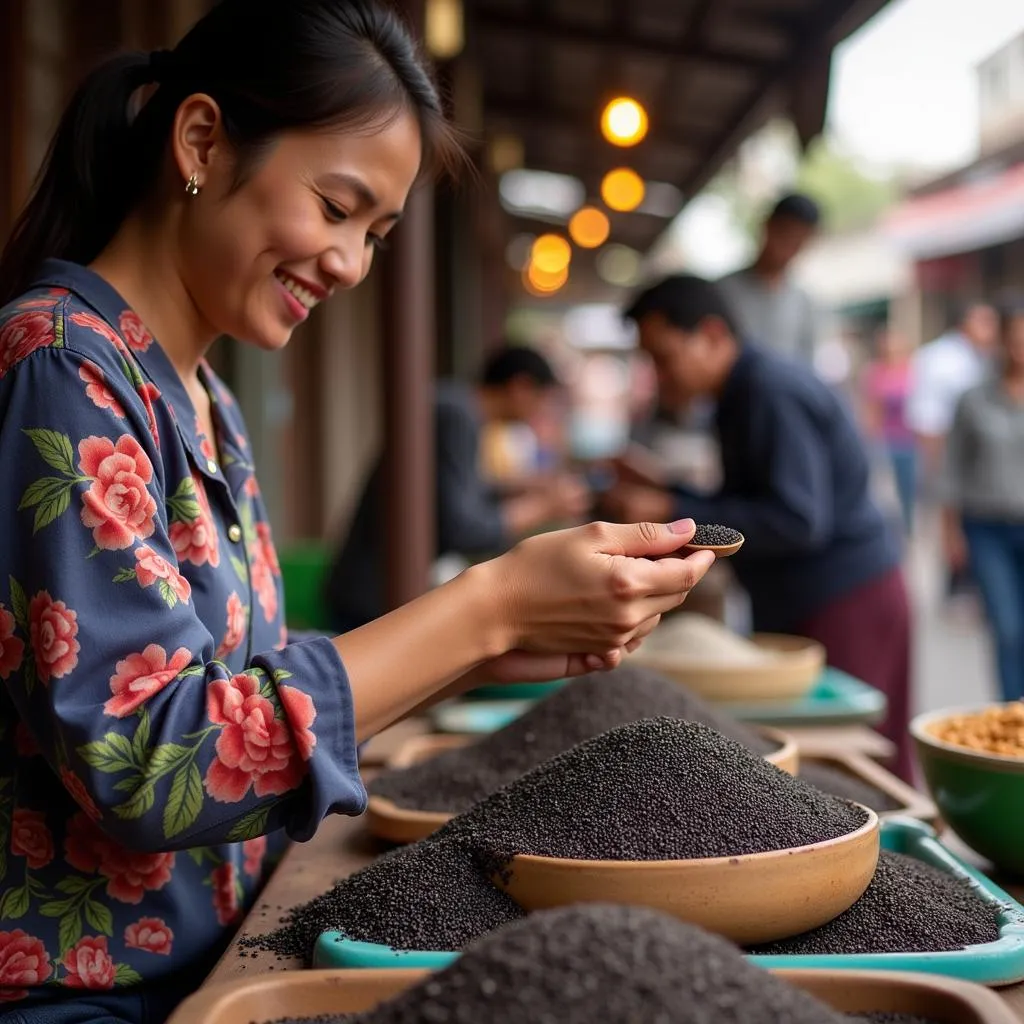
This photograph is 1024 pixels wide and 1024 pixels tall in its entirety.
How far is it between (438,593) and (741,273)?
14.4 feet

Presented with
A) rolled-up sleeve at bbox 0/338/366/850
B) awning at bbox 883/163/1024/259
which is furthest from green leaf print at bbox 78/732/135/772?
awning at bbox 883/163/1024/259

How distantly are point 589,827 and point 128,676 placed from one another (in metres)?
0.42

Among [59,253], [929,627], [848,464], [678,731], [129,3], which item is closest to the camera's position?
[678,731]

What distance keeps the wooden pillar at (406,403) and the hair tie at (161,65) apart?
1757mm

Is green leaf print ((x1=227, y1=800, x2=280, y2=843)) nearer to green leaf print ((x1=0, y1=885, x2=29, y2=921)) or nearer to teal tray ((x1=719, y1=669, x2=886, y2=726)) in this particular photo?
green leaf print ((x1=0, y1=885, x2=29, y2=921))

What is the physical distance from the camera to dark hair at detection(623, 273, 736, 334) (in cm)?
325

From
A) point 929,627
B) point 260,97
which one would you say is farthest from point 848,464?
point 929,627

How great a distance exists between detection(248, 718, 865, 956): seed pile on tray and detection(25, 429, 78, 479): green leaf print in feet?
1.56

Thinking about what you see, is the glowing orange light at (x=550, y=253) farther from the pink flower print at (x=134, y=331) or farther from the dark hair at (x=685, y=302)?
the pink flower print at (x=134, y=331)

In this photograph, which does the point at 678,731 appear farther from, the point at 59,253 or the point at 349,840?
the point at 59,253

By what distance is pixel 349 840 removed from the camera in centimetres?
151

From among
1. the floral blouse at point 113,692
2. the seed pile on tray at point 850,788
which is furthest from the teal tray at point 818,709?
the floral blouse at point 113,692

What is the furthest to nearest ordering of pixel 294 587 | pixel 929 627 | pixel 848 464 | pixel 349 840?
pixel 929 627 < pixel 294 587 < pixel 848 464 < pixel 349 840

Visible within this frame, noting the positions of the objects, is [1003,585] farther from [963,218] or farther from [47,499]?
[963,218]
